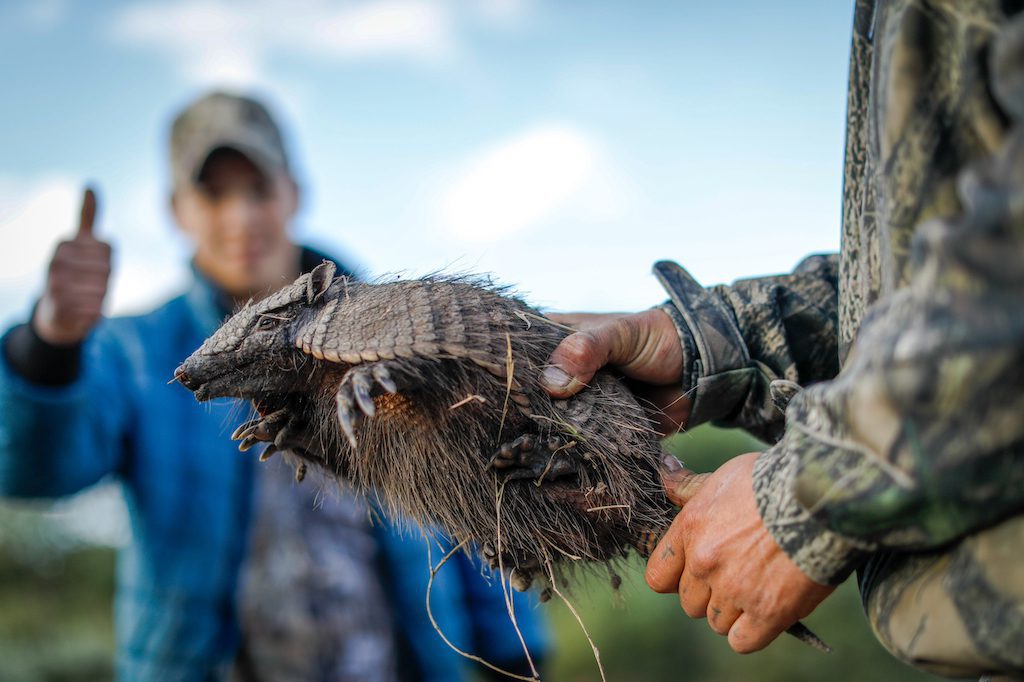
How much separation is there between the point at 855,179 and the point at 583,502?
3.27ft

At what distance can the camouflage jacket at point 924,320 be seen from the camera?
120cm

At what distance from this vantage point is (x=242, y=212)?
4941 millimetres

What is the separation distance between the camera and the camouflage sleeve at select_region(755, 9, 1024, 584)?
1.19 meters

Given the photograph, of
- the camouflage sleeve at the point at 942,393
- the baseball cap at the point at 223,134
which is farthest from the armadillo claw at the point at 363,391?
the baseball cap at the point at 223,134

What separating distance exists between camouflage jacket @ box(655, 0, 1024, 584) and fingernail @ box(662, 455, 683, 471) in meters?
0.52

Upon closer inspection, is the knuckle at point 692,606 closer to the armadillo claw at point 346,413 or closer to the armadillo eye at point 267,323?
the armadillo claw at point 346,413

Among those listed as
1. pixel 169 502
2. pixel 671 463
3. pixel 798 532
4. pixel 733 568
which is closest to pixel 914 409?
pixel 798 532

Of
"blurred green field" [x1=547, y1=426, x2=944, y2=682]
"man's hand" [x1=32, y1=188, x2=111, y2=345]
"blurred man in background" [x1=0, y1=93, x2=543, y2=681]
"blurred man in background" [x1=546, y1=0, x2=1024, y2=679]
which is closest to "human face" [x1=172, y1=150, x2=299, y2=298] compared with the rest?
"blurred man in background" [x1=0, y1=93, x2=543, y2=681]

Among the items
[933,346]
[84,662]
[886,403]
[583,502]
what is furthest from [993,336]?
[84,662]

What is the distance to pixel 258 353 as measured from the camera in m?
2.19

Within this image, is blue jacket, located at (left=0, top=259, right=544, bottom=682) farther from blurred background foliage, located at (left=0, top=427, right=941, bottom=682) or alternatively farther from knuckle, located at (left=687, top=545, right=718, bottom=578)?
blurred background foliage, located at (left=0, top=427, right=941, bottom=682)

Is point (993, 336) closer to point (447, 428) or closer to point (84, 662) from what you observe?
point (447, 428)

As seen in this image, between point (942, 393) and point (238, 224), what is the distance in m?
4.36

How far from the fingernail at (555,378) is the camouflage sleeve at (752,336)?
1.52 ft
